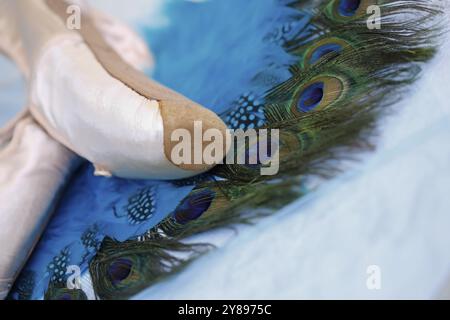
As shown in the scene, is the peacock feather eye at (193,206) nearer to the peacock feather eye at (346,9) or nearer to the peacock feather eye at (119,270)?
the peacock feather eye at (119,270)

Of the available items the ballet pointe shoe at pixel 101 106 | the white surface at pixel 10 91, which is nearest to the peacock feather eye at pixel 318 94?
the ballet pointe shoe at pixel 101 106

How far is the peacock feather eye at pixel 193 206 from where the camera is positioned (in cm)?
67

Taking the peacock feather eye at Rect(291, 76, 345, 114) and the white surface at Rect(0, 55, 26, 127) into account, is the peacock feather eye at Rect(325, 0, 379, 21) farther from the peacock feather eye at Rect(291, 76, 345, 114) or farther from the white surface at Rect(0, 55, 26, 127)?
the white surface at Rect(0, 55, 26, 127)

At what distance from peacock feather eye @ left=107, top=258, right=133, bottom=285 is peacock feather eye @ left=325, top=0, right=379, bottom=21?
0.44m

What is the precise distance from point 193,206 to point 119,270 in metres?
0.11

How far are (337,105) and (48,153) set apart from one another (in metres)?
0.41

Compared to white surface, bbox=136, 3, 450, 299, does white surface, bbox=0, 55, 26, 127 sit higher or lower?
higher

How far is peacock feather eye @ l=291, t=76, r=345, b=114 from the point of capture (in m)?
0.68

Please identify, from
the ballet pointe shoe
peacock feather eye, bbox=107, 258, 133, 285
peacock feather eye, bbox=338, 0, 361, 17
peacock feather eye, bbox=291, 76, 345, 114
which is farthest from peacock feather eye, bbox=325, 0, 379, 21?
peacock feather eye, bbox=107, 258, 133, 285

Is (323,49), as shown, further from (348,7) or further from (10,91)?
(10,91)

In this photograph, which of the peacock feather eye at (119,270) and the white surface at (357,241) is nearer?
the white surface at (357,241)

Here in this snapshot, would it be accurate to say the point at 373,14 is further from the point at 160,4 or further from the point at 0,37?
the point at 0,37

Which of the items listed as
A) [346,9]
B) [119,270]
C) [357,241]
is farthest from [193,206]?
[346,9]

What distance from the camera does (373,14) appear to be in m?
0.75
